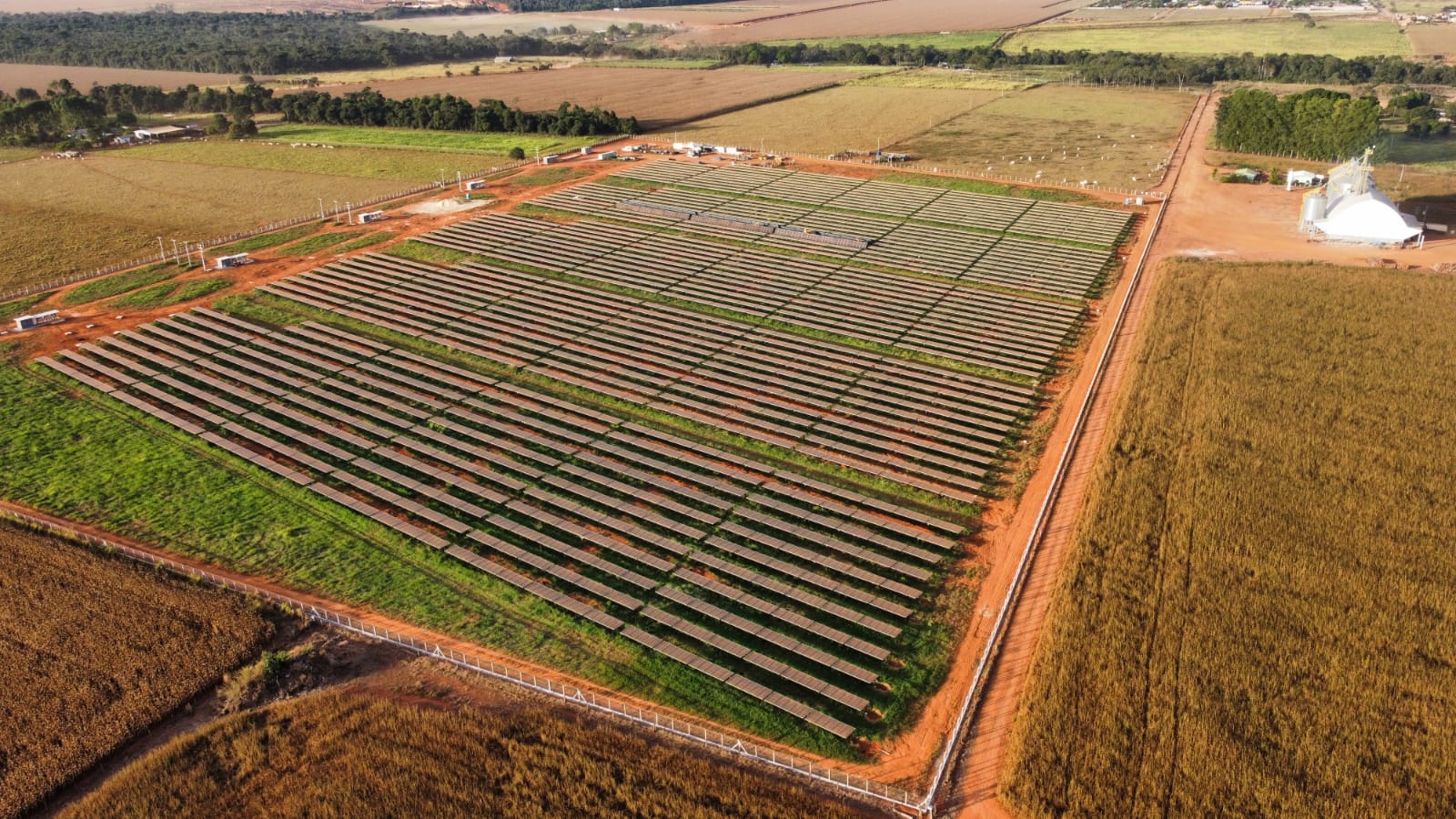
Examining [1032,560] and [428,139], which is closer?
[1032,560]

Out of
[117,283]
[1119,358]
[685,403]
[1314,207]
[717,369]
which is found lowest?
[1119,358]

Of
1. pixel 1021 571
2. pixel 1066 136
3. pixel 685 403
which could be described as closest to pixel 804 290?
pixel 685 403

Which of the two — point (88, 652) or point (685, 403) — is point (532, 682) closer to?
point (88, 652)

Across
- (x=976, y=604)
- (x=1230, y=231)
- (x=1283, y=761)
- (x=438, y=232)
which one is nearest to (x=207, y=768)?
(x=976, y=604)

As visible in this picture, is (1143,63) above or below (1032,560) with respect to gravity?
above

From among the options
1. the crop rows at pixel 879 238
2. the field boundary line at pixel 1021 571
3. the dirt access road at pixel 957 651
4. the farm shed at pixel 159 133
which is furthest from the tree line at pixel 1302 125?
the farm shed at pixel 159 133

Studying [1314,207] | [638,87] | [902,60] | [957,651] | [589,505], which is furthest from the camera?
[902,60]

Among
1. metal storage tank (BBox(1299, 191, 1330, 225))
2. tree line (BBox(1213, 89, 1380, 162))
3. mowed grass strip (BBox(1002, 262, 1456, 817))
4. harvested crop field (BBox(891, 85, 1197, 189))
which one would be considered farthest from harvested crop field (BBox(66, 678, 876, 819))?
tree line (BBox(1213, 89, 1380, 162))

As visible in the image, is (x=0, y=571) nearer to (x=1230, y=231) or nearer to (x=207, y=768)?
(x=207, y=768)
